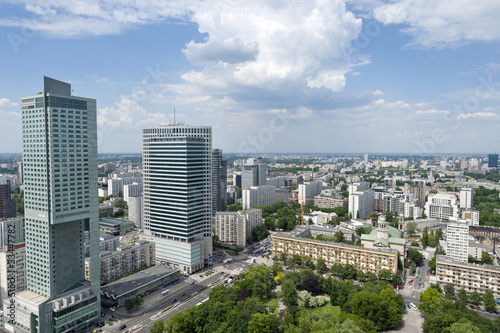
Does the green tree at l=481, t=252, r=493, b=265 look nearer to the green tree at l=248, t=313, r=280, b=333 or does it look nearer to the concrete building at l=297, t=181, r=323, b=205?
the green tree at l=248, t=313, r=280, b=333

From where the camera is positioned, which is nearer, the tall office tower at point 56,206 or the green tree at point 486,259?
the tall office tower at point 56,206

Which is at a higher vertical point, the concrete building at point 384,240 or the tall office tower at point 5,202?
the tall office tower at point 5,202

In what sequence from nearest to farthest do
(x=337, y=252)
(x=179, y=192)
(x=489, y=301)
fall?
(x=489, y=301), (x=179, y=192), (x=337, y=252)

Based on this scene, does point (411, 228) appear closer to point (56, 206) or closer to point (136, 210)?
point (136, 210)

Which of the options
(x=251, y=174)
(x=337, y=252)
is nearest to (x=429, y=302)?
(x=337, y=252)

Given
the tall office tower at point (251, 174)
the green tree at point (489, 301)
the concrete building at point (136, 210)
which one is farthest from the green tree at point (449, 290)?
the tall office tower at point (251, 174)

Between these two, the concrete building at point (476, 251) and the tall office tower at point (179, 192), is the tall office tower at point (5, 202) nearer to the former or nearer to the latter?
the tall office tower at point (179, 192)

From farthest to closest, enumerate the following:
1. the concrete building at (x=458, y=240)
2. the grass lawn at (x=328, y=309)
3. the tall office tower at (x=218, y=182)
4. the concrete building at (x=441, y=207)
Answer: the concrete building at (x=441, y=207)
the tall office tower at (x=218, y=182)
the concrete building at (x=458, y=240)
the grass lawn at (x=328, y=309)

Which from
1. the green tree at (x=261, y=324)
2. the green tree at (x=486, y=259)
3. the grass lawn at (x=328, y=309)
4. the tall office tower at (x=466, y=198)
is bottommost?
the grass lawn at (x=328, y=309)

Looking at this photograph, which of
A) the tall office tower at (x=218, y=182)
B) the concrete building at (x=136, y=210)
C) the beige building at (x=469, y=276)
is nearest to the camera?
the beige building at (x=469, y=276)
